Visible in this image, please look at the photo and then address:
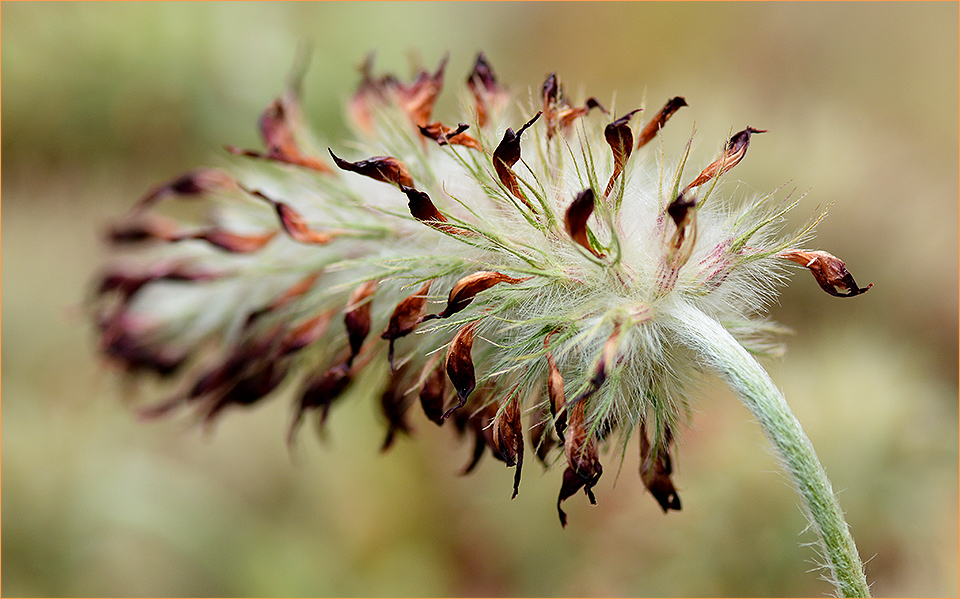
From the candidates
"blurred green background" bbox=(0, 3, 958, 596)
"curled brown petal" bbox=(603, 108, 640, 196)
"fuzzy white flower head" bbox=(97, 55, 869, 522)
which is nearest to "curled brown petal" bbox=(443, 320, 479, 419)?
"fuzzy white flower head" bbox=(97, 55, 869, 522)

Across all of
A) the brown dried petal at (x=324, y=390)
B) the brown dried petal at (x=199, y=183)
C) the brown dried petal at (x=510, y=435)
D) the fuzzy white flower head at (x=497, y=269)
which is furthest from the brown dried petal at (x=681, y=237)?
the brown dried petal at (x=199, y=183)

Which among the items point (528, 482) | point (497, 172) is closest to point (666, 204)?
point (497, 172)

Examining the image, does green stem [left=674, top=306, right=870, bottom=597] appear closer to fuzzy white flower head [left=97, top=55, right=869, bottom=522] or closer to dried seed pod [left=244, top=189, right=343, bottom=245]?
fuzzy white flower head [left=97, top=55, right=869, bottom=522]

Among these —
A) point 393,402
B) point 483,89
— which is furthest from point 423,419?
point 483,89

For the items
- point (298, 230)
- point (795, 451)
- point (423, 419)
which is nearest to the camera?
point (795, 451)

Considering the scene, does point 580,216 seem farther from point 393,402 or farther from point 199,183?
point 199,183

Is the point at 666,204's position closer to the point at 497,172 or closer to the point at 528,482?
the point at 497,172
